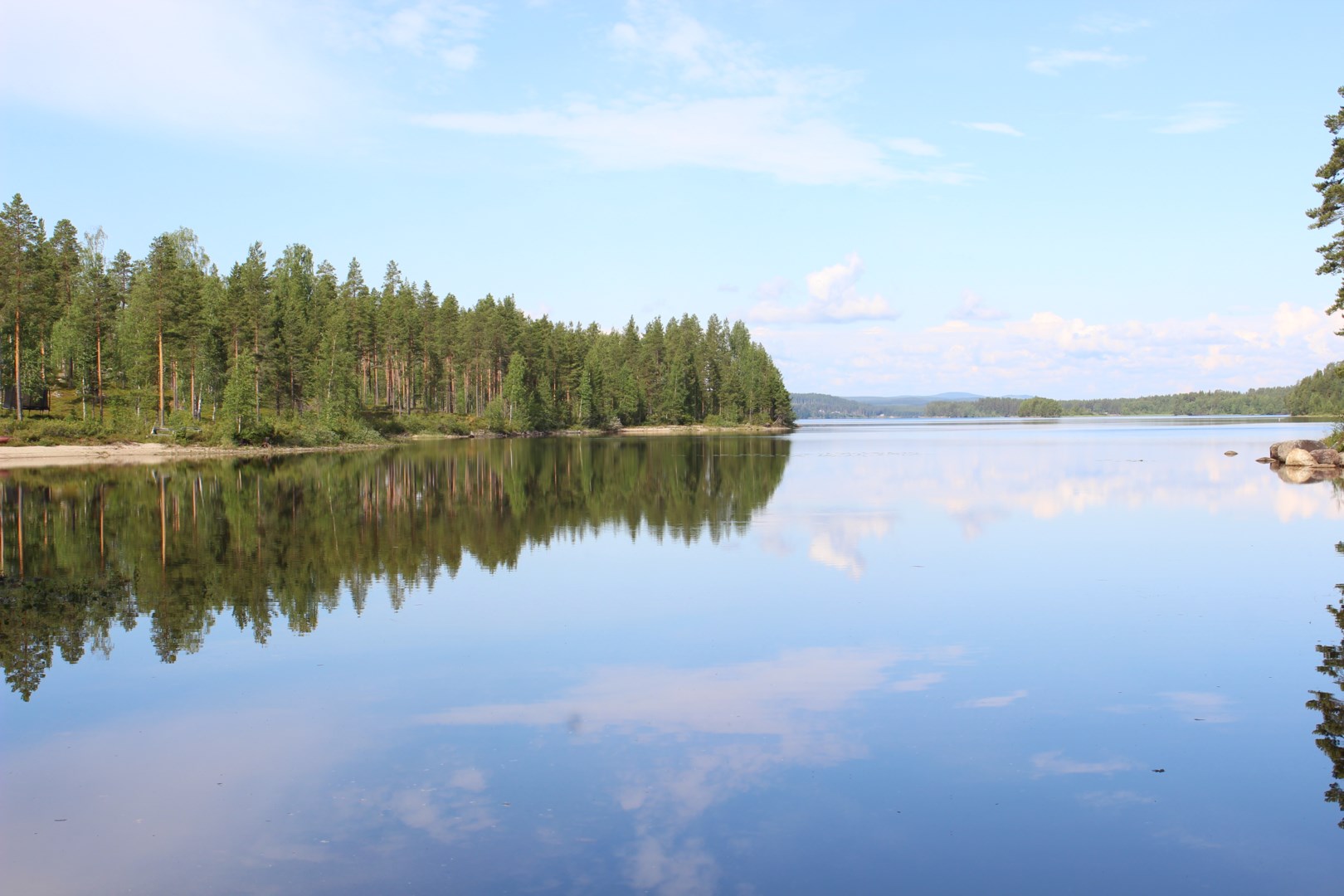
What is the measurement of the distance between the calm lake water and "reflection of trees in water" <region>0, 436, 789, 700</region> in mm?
204

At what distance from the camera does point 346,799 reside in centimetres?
933

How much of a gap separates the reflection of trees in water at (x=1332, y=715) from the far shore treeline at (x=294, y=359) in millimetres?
76143

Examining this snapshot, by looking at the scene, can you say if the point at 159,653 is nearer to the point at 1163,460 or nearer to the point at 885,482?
the point at 885,482

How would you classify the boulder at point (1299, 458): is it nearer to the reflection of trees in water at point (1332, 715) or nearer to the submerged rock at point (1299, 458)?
the submerged rock at point (1299, 458)

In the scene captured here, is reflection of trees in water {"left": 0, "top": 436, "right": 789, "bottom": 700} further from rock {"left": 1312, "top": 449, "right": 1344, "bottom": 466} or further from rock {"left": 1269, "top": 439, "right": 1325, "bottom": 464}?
rock {"left": 1312, "top": 449, "right": 1344, "bottom": 466}

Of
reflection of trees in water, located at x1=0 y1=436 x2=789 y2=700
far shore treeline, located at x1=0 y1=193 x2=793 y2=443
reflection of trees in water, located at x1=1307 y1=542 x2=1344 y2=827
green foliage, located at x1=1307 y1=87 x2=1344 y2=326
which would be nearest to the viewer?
reflection of trees in water, located at x1=1307 y1=542 x2=1344 y2=827

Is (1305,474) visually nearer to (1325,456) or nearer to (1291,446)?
(1325,456)

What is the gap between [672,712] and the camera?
1191 cm

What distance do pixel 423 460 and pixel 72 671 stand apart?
55198 millimetres

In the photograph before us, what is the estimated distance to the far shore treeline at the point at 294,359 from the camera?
78.1 meters

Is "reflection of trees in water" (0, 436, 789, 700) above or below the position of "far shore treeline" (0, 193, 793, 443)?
below

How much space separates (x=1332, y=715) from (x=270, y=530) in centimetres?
2707

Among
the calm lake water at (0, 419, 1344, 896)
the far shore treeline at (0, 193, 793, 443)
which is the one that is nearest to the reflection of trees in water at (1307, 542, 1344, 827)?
the calm lake water at (0, 419, 1344, 896)

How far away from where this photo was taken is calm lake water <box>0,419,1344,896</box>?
8.18 m
